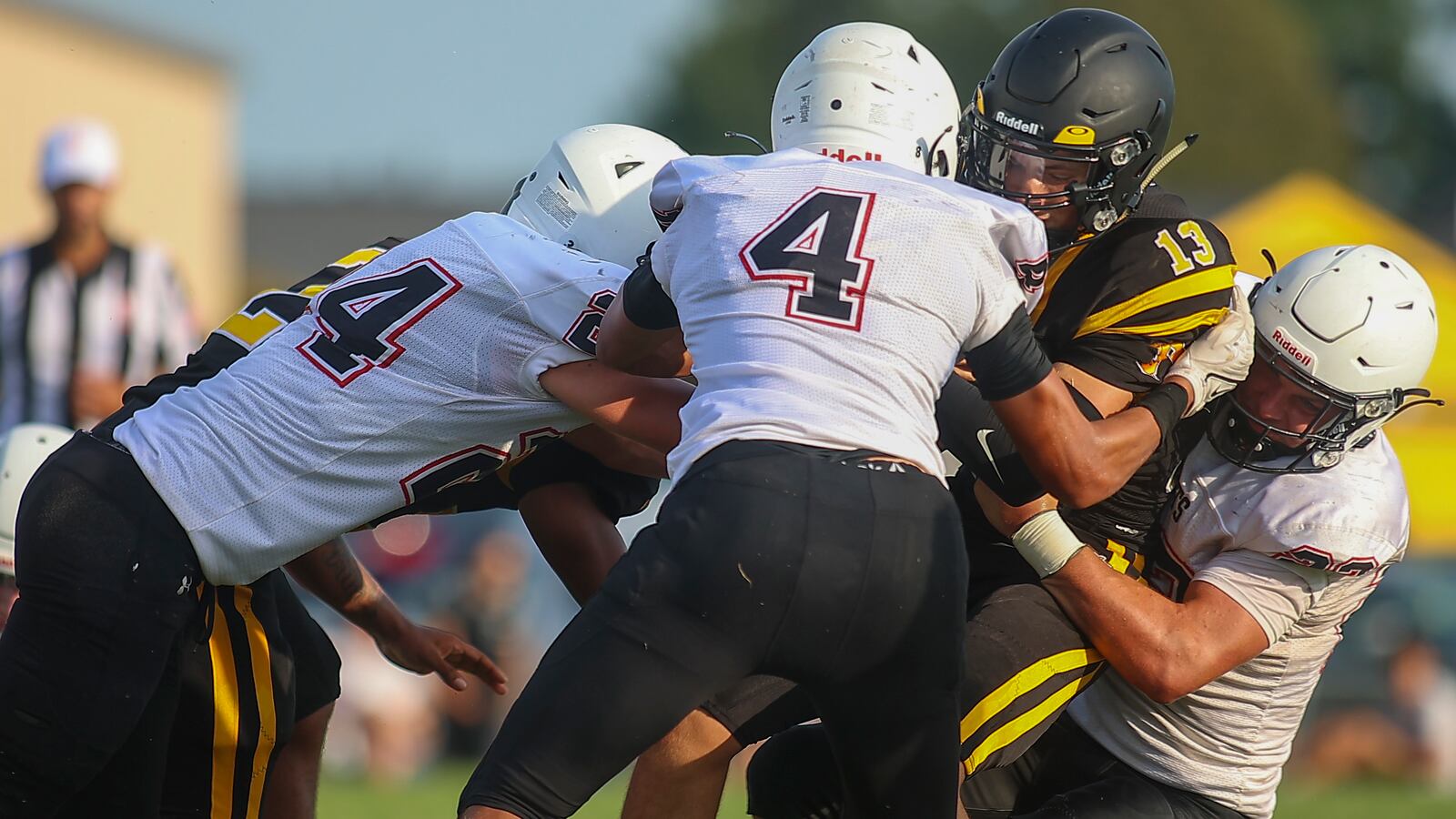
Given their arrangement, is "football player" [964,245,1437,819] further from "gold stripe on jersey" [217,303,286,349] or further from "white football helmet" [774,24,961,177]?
"gold stripe on jersey" [217,303,286,349]

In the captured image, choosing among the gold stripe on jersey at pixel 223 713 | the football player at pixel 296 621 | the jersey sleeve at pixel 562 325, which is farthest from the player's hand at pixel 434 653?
the jersey sleeve at pixel 562 325

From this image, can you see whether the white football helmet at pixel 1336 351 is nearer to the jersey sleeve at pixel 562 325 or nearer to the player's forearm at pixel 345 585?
the jersey sleeve at pixel 562 325

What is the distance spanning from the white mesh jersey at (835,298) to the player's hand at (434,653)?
171cm

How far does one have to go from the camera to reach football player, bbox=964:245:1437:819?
13.8ft

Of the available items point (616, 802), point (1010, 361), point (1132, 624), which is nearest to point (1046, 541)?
point (1132, 624)

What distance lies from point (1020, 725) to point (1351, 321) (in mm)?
1215

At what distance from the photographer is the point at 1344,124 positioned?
173 feet

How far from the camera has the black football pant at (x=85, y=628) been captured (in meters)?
3.90

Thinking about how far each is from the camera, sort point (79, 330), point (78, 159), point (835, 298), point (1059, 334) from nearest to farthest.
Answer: point (835, 298) < point (1059, 334) < point (79, 330) < point (78, 159)

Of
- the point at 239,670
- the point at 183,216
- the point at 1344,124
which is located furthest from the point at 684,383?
the point at 1344,124

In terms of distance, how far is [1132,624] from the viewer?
417cm

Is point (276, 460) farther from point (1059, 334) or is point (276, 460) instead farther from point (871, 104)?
point (1059, 334)

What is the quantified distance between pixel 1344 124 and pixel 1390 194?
3541 mm

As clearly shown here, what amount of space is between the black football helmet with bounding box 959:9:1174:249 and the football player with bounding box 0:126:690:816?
1006 millimetres
